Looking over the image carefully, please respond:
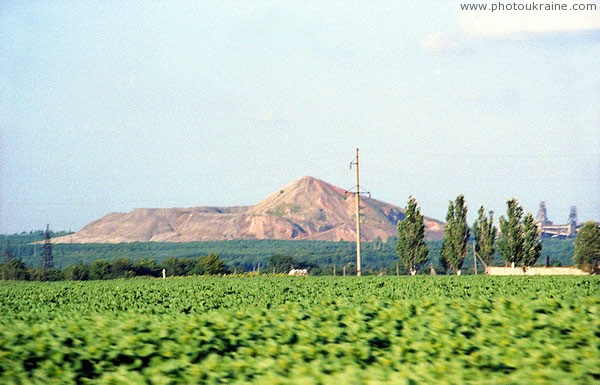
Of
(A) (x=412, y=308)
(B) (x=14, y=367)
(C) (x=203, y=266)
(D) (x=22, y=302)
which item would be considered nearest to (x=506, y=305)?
(A) (x=412, y=308)

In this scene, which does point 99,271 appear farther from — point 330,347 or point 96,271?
point 330,347

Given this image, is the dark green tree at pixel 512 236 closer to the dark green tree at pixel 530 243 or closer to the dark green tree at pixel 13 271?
the dark green tree at pixel 530 243

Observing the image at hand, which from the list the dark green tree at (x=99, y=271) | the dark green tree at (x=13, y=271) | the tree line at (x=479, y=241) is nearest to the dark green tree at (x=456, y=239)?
the tree line at (x=479, y=241)

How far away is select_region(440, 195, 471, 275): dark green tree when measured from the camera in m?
74.6

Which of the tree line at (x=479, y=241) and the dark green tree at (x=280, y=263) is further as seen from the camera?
the dark green tree at (x=280, y=263)

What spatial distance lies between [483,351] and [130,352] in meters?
4.44

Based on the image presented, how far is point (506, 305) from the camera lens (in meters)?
12.2

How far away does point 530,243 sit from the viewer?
247 feet

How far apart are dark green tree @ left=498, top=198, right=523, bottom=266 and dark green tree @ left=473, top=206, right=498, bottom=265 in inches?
43.9

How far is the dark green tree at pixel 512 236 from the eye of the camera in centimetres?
7369

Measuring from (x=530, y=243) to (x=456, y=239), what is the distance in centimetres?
705

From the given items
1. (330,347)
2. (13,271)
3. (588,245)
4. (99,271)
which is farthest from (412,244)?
(330,347)

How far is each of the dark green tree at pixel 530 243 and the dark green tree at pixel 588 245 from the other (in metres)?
4.60

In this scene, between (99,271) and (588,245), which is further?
(588,245)
